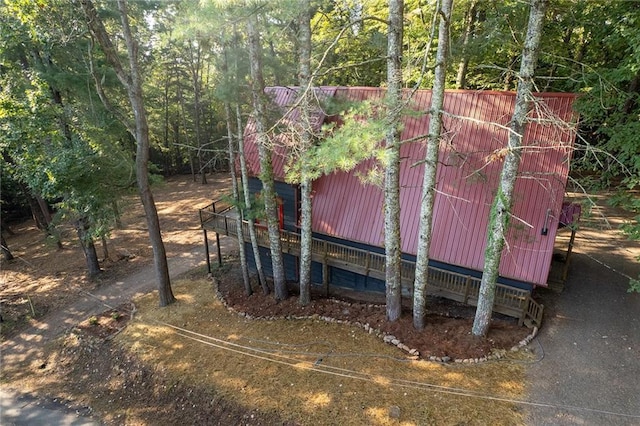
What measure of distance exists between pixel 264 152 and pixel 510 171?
238 inches

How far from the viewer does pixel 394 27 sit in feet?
22.9

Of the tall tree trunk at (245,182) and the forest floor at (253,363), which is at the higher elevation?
the tall tree trunk at (245,182)

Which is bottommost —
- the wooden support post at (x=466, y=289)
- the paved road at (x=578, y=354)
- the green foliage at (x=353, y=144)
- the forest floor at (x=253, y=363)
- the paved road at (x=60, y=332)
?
the paved road at (x=60, y=332)

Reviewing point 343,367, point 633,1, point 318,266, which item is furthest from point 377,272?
point 633,1

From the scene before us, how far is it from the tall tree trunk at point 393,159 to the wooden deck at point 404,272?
135cm

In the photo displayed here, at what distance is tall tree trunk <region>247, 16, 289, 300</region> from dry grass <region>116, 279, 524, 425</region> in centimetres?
174

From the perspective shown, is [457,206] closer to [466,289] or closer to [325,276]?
[466,289]

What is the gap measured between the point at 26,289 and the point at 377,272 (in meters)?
14.9

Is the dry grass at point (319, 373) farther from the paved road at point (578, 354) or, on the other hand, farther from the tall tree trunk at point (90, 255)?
the tall tree trunk at point (90, 255)

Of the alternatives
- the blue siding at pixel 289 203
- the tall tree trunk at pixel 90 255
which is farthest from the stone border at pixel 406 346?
the tall tree trunk at pixel 90 255

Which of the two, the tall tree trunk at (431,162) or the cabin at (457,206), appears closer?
the tall tree trunk at (431,162)

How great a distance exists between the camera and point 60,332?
11812 mm

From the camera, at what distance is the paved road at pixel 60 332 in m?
8.73

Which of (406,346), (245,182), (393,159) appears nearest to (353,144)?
(393,159)
